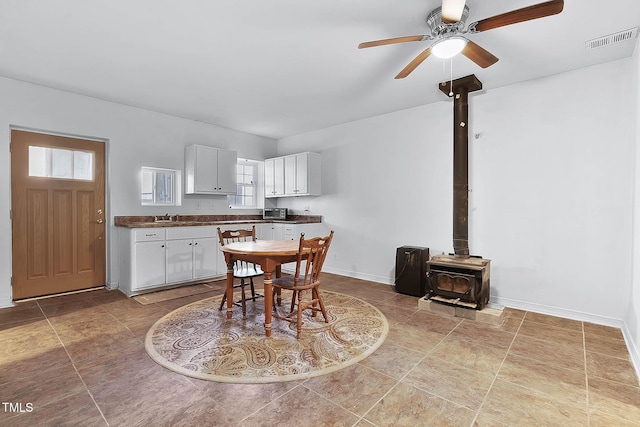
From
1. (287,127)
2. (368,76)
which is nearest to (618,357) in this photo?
(368,76)

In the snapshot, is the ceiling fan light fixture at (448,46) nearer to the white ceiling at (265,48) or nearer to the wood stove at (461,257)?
the white ceiling at (265,48)

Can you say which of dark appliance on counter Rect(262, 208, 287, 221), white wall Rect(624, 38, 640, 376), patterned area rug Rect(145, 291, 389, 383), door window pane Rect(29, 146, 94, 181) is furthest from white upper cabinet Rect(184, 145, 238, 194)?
white wall Rect(624, 38, 640, 376)

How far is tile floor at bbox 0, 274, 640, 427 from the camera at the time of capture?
1.68 meters

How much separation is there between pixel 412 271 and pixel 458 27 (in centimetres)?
283

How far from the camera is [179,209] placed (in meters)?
5.02

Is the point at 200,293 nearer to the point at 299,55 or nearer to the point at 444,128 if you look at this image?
the point at 299,55

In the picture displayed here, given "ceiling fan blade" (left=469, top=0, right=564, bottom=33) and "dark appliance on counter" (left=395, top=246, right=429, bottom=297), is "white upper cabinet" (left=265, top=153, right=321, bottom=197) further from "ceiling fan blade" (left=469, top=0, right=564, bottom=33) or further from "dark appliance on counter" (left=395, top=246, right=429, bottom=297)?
"ceiling fan blade" (left=469, top=0, right=564, bottom=33)

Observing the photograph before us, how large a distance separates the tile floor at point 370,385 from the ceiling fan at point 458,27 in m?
2.40

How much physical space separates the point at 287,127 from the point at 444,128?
110 inches

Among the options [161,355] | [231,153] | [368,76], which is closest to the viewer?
[161,355]

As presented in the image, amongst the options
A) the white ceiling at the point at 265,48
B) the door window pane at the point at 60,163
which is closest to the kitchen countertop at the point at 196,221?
the door window pane at the point at 60,163

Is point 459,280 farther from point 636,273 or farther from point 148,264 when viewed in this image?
point 148,264

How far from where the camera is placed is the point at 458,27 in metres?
2.30

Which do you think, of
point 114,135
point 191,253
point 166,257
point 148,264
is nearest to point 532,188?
point 191,253
